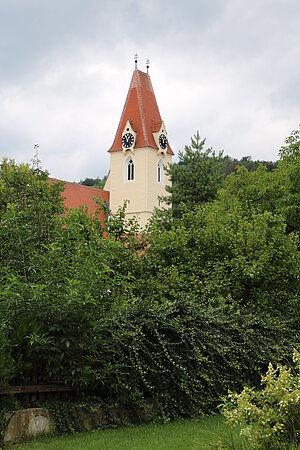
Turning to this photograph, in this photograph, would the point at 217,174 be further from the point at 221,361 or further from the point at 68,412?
the point at 68,412

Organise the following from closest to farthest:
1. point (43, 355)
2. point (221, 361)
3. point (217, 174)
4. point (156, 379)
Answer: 1. point (43, 355)
2. point (156, 379)
3. point (221, 361)
4. point (217, 174)

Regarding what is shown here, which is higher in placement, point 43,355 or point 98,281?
point 98,281

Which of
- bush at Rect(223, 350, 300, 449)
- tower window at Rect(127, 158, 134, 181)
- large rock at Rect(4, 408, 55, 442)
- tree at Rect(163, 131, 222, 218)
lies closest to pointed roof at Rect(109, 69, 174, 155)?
tower window at Rect(127, 158, 134, 181)

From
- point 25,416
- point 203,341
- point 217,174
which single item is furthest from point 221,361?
point 217,174

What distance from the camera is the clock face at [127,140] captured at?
58875 mm

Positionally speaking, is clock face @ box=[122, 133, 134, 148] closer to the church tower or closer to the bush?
the church tower

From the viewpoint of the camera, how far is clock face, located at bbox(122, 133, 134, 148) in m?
58.9

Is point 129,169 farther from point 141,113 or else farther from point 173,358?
point 173,358

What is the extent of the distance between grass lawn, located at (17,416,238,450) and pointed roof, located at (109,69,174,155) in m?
50.5

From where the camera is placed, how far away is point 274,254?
13.5m

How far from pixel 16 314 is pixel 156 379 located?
2.30 m

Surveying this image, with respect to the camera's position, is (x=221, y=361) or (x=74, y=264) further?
(x=221, y=361)

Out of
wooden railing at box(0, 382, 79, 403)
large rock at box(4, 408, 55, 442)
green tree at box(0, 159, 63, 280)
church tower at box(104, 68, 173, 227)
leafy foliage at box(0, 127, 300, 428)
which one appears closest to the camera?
large rock at box(4, 408, 55, 442)

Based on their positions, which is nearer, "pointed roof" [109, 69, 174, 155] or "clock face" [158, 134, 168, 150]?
"pointed roof" [109, 69, 174, 155]
